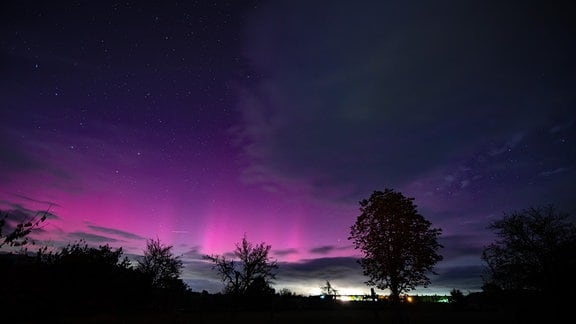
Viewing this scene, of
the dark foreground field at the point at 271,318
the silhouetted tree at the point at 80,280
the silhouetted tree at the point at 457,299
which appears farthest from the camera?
the silhouetted tree at the point at 457,299

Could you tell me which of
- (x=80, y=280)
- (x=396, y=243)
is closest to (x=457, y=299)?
(x=396, y=243)

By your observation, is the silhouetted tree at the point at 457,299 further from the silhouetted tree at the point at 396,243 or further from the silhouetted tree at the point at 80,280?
the silhouetted tree at the point at 80,280

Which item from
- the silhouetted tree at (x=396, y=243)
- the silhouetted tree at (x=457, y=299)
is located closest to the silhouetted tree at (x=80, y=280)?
the silhouetted tree at (x=396, y=243)

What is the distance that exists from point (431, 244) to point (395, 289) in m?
6.53

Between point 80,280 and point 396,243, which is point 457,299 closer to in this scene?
point 396,243

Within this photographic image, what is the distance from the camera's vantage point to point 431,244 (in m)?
33.9

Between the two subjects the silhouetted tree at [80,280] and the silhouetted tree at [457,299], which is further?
the silhouetted tree at [457,299]

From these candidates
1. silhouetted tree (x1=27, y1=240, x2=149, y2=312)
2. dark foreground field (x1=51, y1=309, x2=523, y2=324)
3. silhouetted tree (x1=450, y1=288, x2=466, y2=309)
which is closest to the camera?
silhouetted tree (x1=27, y1=240, x2=149, y2=312)

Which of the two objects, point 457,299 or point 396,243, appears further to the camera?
point 457,299

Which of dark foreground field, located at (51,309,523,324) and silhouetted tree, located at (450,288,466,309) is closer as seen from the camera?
dark foreground field, located at (51,309,523,324)

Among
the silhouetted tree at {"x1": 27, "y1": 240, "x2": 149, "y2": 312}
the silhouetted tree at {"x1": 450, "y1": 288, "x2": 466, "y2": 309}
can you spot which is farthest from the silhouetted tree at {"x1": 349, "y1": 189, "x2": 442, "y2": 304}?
the silhouetted tree at {"x1": 450, "y1": 288, "x2": 466, "y2": 309}

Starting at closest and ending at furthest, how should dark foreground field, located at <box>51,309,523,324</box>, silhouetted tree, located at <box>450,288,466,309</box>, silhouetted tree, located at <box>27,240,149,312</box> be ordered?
silhouetted tree, located at <box>27,240,149,312</box> < dark foreground field, located at <box>51,309,523,324</box> < silhouetted tree, located at <box>450,288,466,309</box>

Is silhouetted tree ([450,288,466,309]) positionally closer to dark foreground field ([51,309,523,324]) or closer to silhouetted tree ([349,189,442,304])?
dark foreground field ([51,309,523,324])

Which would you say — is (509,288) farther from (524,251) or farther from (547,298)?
(547,298)
